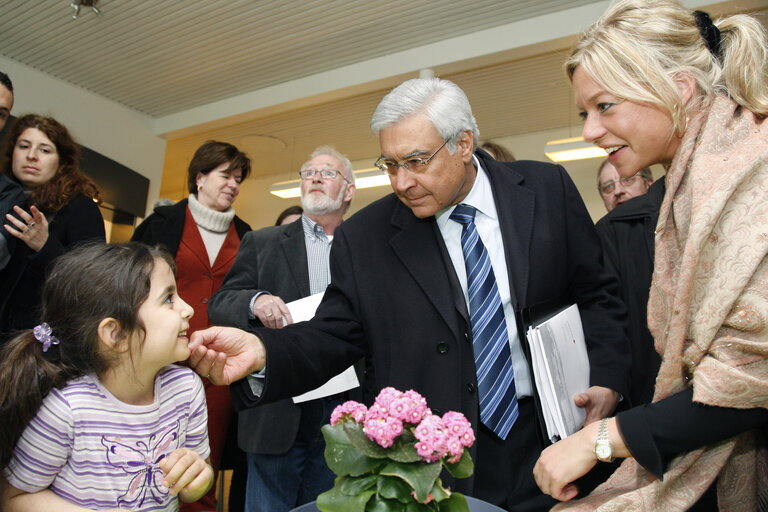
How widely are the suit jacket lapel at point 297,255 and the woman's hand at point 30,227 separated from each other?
0.93m

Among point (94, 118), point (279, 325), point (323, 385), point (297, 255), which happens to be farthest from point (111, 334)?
point (94, 118)

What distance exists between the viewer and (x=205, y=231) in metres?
3.13

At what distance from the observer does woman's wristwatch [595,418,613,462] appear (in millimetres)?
913

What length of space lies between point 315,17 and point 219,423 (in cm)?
457

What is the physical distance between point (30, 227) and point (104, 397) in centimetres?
110

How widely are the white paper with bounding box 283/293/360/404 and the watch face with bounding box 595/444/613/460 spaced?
4.22ft

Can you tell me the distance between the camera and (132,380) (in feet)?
4.66

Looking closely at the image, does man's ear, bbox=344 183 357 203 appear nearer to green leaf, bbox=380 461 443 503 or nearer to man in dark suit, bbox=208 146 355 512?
man in dark suit, bbox=208 146 355 512

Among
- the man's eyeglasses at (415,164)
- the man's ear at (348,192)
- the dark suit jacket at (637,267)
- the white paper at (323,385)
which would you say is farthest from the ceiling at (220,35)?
the man's eyeglasses at (415,164)

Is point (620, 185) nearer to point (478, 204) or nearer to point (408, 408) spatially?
point (478, 204)

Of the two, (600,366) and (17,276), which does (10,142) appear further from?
(600,366)

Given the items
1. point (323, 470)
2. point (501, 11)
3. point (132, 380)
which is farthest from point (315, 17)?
point (132, 380)

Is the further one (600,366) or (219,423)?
(219,423)

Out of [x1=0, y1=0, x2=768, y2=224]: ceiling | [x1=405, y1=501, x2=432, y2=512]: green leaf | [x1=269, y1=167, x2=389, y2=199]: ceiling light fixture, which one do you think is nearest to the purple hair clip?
[x1=405, y1=501, x2=432, y2=512]: green leaf
